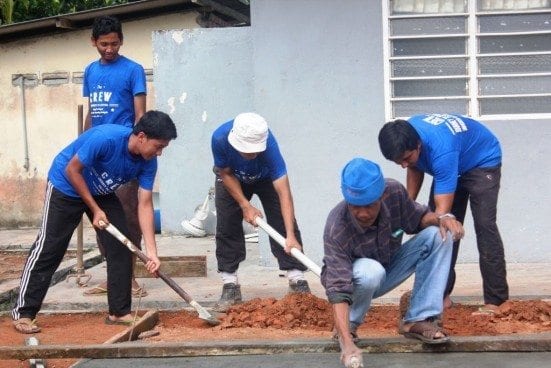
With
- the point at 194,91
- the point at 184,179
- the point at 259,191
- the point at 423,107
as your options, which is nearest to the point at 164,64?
the point at 194,91

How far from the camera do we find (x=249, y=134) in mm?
6371

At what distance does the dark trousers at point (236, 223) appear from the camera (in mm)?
7141

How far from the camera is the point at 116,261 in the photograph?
21.9 feet

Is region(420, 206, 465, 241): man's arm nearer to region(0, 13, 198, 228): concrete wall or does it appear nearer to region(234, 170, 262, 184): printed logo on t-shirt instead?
region(234, 170, 262, 184): printed logo on t-shirt

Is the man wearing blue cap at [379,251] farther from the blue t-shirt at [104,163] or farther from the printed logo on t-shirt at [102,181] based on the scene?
the printed logo on t-shirt at [102,181]

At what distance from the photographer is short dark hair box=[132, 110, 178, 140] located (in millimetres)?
6098

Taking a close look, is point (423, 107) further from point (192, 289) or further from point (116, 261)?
point (116, 261)

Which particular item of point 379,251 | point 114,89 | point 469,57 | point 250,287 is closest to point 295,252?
point 379,251

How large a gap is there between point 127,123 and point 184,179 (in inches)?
147

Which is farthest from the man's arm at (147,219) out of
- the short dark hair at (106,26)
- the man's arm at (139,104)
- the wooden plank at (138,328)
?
the short dark hair at (106,26)

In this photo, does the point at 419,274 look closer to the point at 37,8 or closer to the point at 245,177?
the point at 245,177

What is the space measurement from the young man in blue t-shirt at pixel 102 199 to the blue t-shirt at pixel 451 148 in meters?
1.58

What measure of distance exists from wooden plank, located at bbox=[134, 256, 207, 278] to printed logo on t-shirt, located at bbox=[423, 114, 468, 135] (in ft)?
9.83

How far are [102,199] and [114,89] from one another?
1.18 metres
